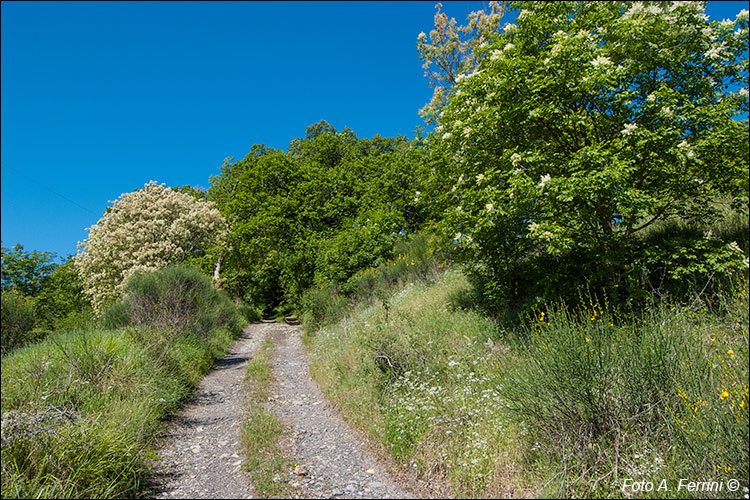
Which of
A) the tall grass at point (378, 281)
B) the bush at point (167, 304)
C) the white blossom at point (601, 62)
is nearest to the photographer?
the white blossom at point (601, 62)

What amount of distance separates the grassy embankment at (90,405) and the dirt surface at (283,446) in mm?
349

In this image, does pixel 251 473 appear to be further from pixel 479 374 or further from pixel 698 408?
pixel 698 408

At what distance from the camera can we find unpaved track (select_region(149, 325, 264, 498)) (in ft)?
13.9

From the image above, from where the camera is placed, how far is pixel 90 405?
15.6ft

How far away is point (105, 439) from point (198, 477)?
115 centimetres

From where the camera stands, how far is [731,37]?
5.85m

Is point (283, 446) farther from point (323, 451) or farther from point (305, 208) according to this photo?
point (305, 208)

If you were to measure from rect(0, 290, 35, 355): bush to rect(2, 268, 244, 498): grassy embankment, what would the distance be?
6.0 inches

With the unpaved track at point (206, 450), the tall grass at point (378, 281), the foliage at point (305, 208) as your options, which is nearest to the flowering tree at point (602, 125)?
the unpaved track at point (206, 450)

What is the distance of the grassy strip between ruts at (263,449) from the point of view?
415cm

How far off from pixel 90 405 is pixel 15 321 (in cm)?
132

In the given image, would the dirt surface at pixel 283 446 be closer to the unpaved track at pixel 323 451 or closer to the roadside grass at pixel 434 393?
the unpaved track at pixel 323 451

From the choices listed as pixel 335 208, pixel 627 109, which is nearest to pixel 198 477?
pixel 627 109

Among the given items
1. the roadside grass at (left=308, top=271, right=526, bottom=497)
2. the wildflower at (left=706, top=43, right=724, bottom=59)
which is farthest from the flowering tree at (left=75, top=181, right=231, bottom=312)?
the wildflower at (left=706, top=43, right=724, bottom=59)
